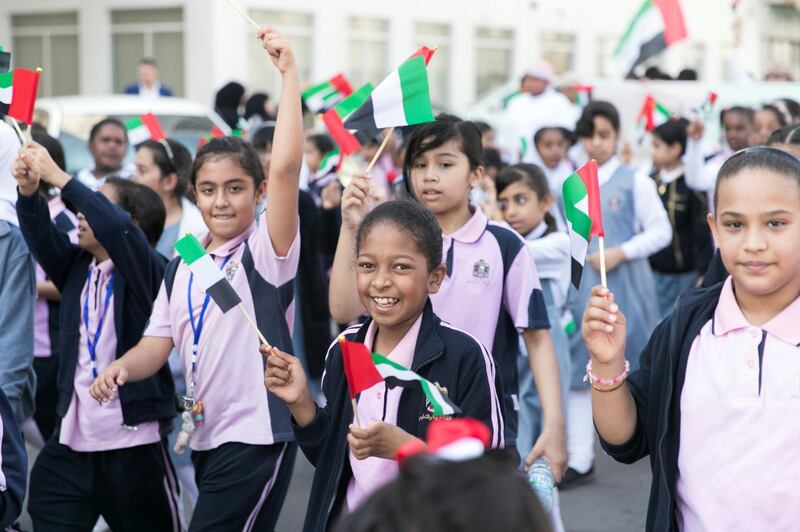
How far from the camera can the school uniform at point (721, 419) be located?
2.75m

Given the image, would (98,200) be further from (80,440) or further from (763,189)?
(763,189)

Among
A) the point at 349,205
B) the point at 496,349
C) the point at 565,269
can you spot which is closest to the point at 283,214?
the point at 349,205

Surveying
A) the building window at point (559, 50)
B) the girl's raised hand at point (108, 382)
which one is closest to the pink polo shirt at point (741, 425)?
the girl's raised hand at point (108, 382)

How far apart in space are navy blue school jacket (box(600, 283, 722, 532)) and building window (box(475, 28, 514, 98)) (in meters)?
26.2

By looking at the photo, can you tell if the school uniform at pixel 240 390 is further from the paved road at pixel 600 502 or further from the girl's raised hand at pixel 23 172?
the paved road at pixel 600 502

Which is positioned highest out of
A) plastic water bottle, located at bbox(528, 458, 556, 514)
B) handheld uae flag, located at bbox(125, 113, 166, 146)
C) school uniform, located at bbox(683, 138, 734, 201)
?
handheld uae flag, located at bbox(125, 113, 166, 146)

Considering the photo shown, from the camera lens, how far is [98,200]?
4.36 meters

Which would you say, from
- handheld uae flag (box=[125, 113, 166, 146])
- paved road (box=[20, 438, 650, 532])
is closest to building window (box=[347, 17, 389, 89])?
handheld uae flag (box=[125, 113, 166, 146])

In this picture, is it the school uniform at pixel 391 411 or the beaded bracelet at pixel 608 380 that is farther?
the school uniform at pixel 391 411

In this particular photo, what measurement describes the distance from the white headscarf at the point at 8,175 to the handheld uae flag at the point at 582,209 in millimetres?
2151

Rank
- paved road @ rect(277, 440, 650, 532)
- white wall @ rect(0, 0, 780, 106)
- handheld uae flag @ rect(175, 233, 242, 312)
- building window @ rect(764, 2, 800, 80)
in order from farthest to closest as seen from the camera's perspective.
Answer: building window @ rect(764, 2, 800, 80), white wall @ rect(0, 0, 780, 106), paved road @ rect(277, 440, 650, 532), handheld uae flag @ rect(175, 233, 242, 312)

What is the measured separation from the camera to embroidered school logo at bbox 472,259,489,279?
164 inches

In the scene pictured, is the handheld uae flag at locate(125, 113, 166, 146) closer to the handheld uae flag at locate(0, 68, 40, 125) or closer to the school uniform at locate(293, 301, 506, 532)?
the handheld uae flag at locate(0, 68, 40, 125)

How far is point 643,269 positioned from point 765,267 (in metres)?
4.23
